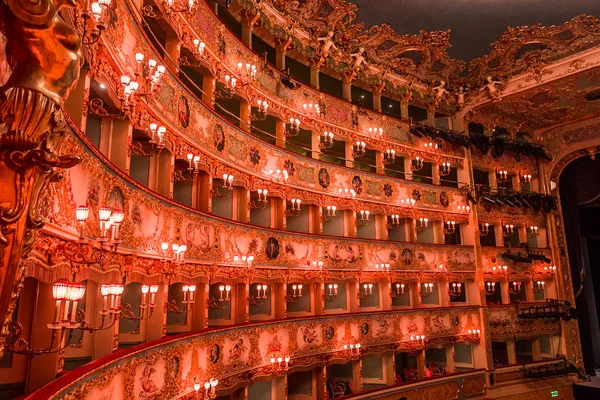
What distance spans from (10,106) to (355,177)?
15324 millimetres

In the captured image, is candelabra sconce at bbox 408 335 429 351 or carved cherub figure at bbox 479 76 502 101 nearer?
candelabra sconce at bbox 408 335 429 351

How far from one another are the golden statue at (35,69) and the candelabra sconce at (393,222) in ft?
54.6

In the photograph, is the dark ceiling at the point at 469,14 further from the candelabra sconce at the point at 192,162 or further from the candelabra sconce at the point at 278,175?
the candelabra sconce at the point at 192,162

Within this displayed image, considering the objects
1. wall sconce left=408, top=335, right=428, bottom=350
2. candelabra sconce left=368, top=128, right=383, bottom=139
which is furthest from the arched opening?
candelabra sconce left=368, top=128, right=383, bottom=139

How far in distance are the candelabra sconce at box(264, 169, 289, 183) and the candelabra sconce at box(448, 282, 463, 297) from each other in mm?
10094

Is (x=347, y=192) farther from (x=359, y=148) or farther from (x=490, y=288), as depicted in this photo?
(x=490, y=288)

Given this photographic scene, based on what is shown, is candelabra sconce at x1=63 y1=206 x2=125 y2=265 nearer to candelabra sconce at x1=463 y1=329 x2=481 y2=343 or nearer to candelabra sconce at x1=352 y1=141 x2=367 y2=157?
candelabra sconce at x1=352 y1=141 x2=367 y2=157

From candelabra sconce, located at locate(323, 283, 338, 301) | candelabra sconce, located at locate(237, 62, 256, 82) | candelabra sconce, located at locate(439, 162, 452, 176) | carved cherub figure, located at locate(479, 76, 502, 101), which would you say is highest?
carved cherub figure, located at locate(479, 76, 502, 101)

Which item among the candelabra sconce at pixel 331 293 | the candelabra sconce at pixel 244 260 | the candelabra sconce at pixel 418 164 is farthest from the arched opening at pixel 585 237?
the candelabra sconce at pixel 244 260

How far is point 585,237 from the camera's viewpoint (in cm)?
2641

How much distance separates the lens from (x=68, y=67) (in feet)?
9.10

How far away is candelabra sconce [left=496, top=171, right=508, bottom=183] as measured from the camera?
76.2 ft

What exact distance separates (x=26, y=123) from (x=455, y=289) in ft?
68.5

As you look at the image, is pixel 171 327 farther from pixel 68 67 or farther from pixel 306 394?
pixel 68 67
